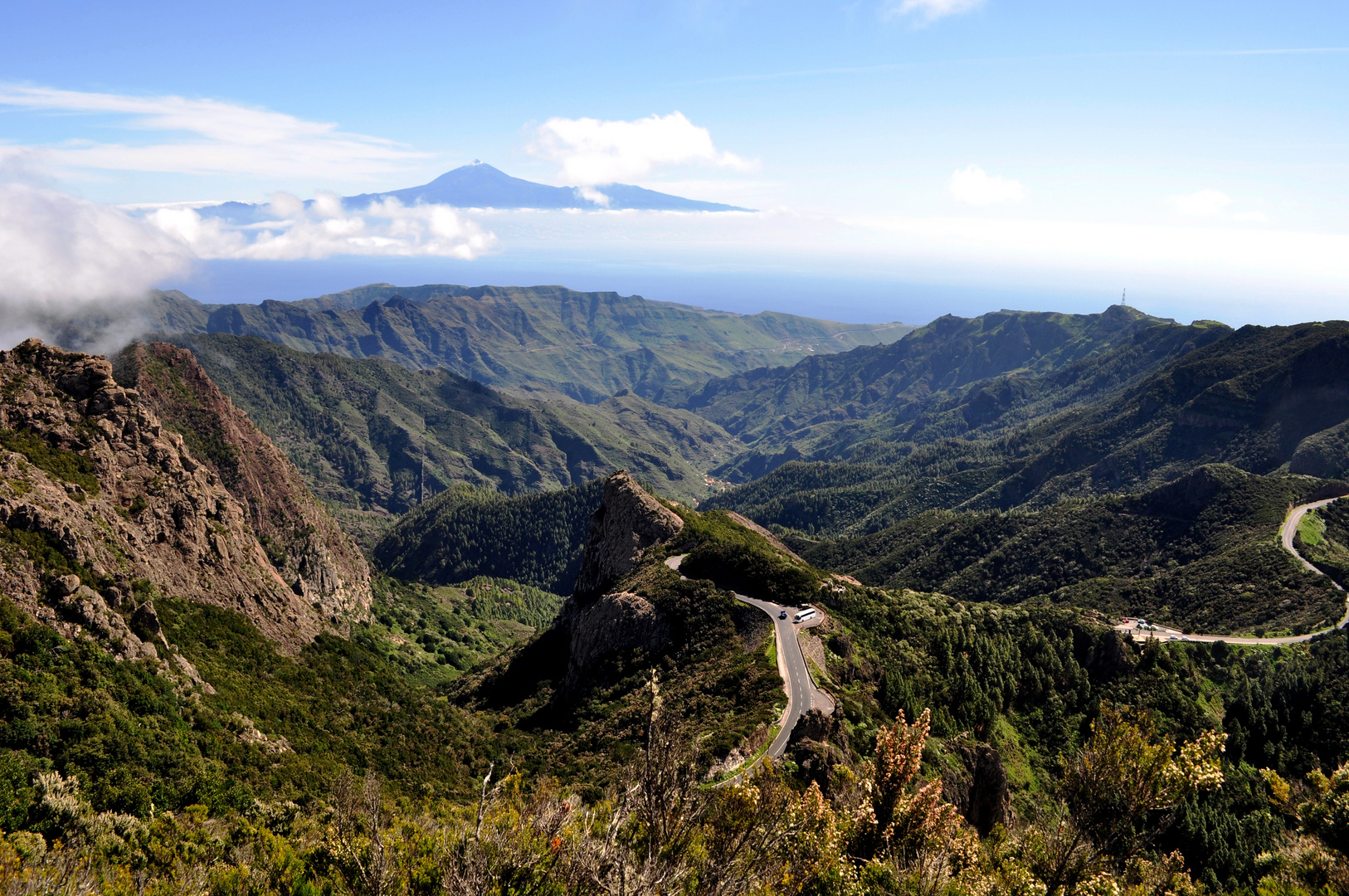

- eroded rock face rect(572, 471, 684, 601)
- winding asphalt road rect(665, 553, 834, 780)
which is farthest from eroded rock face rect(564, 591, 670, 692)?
eroded rock face rect(572, 471, 684, 601)

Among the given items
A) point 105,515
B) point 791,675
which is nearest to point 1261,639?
point 791,675

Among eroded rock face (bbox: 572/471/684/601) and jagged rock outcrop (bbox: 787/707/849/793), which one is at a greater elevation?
jagged rock outcrop (bbox: 787/707/849/793)

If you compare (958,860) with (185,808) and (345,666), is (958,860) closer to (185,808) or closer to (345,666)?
(185,808)

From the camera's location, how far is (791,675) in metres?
56.0

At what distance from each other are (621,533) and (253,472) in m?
83.0

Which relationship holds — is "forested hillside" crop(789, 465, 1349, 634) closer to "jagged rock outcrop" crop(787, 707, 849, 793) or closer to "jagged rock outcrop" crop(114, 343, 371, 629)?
"jagged rock outcrop" crop(787, 707, 849, 793)

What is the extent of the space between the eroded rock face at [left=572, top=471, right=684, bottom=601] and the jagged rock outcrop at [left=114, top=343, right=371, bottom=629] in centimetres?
4301

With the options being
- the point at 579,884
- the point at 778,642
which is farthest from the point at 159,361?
the point at 579,884

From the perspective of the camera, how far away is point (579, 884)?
62.5 feet

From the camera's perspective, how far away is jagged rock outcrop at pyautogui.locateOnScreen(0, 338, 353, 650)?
45.5m

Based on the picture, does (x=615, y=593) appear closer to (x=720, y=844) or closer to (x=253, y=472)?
(x=720, y=844)

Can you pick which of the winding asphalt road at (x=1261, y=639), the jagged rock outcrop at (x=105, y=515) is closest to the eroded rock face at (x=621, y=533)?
the jagged rock outcrop at (x=105, y=515)

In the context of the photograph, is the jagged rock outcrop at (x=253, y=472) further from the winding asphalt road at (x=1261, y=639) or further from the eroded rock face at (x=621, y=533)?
the winding asphalt road at (x=1261, y=639)

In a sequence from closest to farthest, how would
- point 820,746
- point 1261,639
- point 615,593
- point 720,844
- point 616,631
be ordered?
point 720,844 → point 820,746 → point 616,631 → point 615,593 → point 1261,639
